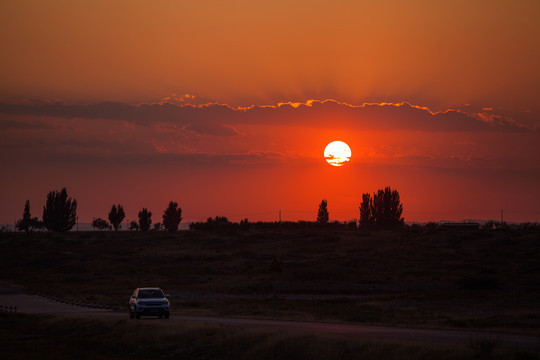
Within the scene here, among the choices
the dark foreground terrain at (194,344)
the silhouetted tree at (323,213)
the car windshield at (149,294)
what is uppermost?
the silhouetted tree at (323,213)

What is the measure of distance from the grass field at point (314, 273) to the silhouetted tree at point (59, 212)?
18.9 metres

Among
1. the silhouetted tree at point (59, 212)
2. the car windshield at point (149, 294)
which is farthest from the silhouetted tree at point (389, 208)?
the car windshield at point (149, 294)

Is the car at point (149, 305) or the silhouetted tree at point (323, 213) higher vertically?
the silhouetted tree at point (323, 213)

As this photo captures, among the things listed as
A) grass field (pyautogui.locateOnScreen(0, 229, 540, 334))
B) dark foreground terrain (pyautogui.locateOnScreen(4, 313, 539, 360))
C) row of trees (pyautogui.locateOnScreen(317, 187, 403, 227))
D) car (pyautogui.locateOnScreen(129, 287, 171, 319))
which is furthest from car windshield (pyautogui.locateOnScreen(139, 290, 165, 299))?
row of trees (pyautogui.locateOnScreen(317, 187, 403, 227))

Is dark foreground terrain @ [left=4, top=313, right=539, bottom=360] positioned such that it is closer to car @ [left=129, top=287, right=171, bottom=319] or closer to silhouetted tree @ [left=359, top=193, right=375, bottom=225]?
car @ [left=129, top=287, right=171, bottom=319]

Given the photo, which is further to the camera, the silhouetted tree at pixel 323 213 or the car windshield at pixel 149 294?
the silhouetted tree at pixel 323 213

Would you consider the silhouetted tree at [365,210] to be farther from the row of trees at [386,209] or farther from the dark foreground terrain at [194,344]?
the dark foreground terrain at [194,344]

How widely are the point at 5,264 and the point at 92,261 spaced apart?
13.5m

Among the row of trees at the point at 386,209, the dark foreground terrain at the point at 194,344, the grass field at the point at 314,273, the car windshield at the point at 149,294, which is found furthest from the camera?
the row of trees at the point at 386,209

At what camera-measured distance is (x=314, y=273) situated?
306 feet

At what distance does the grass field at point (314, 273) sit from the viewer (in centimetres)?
5525

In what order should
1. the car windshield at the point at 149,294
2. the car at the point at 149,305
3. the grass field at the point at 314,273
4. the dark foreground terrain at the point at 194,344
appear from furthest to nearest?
the grass field at the point at 314,273 → the car windshield at the point at 149,294 → the car at the point at 149,305 → the dark foreground terrain at the point at 194,344

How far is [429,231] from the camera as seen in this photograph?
132 meters

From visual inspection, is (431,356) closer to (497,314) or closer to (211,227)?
(497,314)
